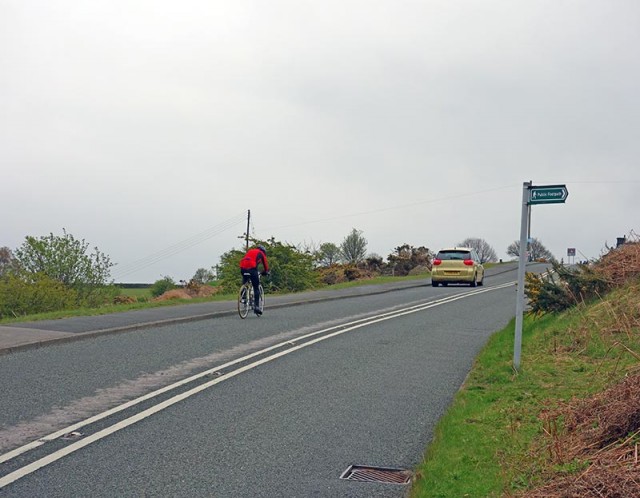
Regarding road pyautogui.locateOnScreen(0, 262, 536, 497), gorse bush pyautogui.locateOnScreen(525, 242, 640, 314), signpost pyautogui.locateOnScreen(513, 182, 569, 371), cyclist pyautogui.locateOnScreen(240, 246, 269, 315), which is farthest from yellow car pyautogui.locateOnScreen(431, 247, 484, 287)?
signpost pyautogui.locateOnScreen(513, 182, 569, 371)

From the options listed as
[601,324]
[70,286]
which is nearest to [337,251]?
[70,286]

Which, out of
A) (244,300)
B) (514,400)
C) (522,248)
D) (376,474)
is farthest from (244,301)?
(376,474)

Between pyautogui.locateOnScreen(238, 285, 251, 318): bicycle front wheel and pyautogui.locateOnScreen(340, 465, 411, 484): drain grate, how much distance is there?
38.2ft

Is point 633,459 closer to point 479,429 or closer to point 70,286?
point 479,429

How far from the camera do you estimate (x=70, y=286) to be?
40.8 meters

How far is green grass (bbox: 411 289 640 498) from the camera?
A: 16.9 feet

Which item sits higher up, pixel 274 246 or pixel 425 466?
pixel 274 246

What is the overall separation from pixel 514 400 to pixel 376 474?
9.00ft

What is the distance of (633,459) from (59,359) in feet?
28.2

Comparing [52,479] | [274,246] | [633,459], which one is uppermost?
[274,246]

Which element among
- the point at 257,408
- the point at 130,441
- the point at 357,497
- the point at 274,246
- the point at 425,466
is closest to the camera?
the point at 357,497

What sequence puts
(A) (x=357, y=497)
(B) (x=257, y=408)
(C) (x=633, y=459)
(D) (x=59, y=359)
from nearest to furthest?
(C) (x=633, y=459), (A) (x=357, y=497), (B) (x=257, y=408), (D) (x=59, y=359)

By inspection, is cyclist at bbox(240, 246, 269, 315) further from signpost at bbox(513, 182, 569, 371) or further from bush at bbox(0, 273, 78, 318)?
bush at bbox(0, 273, 78, 318)

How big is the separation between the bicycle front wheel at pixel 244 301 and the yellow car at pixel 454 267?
17555 millimetres
